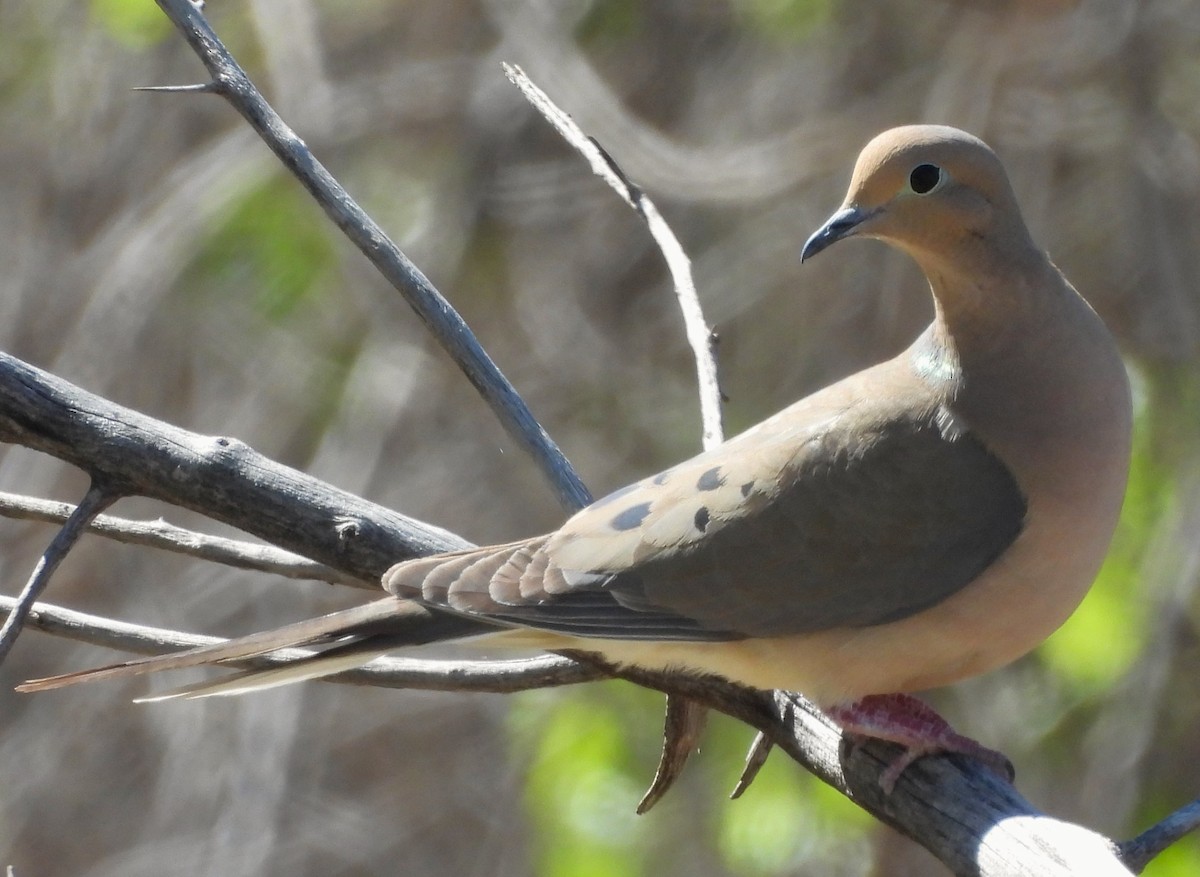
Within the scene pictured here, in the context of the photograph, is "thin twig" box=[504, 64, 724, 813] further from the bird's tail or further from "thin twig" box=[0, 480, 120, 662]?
"thin twig" box=[0, 480, 120, 662]

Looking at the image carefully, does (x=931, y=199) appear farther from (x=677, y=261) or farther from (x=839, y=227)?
(x=677, y=261)

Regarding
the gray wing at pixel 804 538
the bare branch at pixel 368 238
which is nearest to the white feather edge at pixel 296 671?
the gray wing at pixel 804 538

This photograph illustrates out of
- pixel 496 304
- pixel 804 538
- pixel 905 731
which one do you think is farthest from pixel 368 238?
pixel 496 304

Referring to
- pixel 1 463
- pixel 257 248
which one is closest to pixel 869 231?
pixel 257 248

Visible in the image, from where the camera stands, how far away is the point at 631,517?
246 cm

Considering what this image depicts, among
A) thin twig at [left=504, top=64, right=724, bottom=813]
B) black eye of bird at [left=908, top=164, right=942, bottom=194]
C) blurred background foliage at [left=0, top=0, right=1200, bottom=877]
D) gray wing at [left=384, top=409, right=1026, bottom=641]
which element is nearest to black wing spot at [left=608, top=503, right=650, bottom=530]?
gray wing at [left=384, top=409, right=1026, bottom=641]

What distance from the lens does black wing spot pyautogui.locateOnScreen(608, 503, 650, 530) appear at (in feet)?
8.05

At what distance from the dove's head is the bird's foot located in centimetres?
73

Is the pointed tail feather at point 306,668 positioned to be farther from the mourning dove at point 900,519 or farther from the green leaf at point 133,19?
the green leaf at point 133,19

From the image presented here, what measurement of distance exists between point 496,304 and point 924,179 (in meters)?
3.81

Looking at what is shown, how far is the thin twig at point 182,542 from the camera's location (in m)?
2.12

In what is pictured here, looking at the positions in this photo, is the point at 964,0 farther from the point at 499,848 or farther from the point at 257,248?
the point at 499,848

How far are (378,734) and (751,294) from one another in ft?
9.51

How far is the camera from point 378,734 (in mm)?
6902
